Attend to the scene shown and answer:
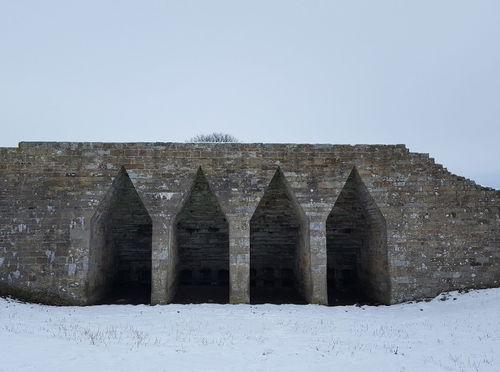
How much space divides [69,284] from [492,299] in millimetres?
10529

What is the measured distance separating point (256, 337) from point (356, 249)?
741cm

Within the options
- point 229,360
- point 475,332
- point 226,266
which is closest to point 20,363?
point 229,360

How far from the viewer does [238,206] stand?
1136 centimetres

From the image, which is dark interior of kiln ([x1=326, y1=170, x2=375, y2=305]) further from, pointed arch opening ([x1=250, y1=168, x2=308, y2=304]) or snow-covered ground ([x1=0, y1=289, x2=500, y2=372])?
snow-covered ground ([x1=0, y1=289, x2=500, y2=372])

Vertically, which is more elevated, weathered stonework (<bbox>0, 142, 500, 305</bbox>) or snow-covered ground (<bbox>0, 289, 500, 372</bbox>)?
weathered stonework (<bbox>0, 142, 500, 305</bbox>)

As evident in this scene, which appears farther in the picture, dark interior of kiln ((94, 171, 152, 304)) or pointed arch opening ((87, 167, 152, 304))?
dark interior of kiln ((94, 171, 152, 304))

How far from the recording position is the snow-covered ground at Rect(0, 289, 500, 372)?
5840 millimetres

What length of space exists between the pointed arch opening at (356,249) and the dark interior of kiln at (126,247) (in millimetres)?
5980

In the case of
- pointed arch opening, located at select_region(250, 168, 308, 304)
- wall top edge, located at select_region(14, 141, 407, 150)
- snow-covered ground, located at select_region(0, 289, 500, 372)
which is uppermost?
wall top edge, located at select_region(14, 141, 407, 150)

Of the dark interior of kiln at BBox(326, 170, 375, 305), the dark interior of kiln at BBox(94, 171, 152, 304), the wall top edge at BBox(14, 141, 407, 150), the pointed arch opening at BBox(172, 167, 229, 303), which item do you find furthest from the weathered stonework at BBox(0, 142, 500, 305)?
the pointed arch opening at BBox(172, 167, 229, 303)

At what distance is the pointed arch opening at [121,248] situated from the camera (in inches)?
459

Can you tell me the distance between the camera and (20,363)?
5.30 m

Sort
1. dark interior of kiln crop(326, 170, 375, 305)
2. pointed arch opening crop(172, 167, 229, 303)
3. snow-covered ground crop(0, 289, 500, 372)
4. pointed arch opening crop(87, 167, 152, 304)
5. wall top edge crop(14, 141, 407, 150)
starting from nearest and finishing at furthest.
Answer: snow-covered ground crop(0, 289, 500, 372)
wall top edge crop(14, 141, 407, 150)
pointed arch opening crop(87, 167, 152, 304)
dark interior of kiln crop(326, 170, 375, 305)
pointed arch opening crop(172, 167, 229, 303)

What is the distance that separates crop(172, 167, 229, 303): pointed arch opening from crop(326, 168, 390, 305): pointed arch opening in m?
3.56
